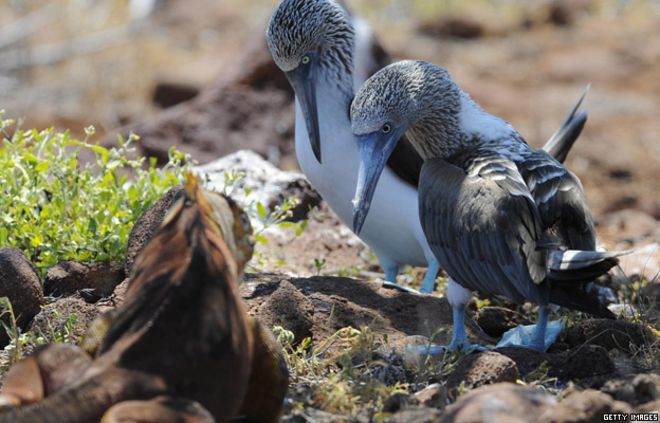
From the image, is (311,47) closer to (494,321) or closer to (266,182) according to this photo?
(266,182)

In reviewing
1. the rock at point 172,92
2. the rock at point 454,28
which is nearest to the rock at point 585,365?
the rock at point 172,92

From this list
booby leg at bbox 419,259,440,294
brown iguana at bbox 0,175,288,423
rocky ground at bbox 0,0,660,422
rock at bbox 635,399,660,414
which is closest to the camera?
brown iguana at bbox 0,175,288,423

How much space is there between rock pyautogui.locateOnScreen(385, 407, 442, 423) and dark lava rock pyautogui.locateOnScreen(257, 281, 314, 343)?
1.04 m

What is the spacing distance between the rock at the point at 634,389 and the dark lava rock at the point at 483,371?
1.15 feet

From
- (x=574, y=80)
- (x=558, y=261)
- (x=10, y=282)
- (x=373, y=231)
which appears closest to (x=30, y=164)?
(x=10, y=282)

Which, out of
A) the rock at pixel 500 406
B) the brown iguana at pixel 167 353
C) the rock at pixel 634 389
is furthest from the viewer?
the rock at pixel 634 389

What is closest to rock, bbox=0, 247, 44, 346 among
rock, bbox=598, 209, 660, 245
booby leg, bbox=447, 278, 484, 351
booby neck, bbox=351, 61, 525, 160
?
booby neck, bbox=351, 61, 525, 160

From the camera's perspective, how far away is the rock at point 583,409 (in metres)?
3.59

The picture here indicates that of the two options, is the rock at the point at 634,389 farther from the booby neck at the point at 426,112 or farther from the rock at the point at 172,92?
the rock at the point at 172,92

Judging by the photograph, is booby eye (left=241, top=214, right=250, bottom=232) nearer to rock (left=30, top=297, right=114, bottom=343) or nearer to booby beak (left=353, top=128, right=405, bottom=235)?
rock (left=30, top=297, right=114, bottom=343)

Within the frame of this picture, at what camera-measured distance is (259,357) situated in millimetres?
3908

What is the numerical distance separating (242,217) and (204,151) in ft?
16.4

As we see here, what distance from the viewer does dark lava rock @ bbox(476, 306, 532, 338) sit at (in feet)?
18.9

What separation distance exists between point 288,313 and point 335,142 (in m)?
1.68
